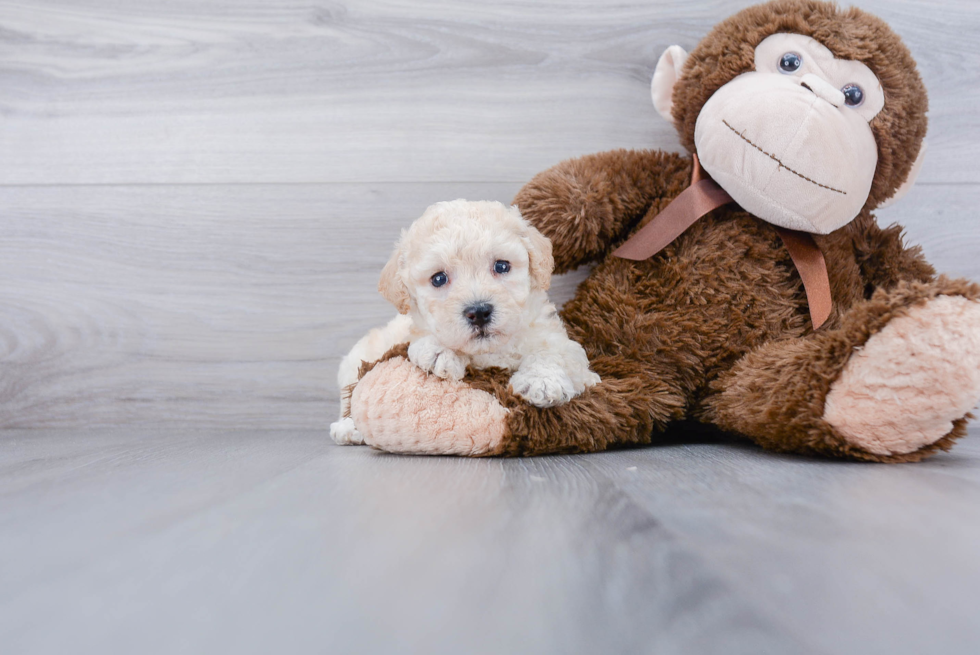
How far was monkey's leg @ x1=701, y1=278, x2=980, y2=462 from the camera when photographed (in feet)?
2.25

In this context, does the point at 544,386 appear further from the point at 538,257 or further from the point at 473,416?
the point at 538,257

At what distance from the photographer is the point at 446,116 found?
1.21m

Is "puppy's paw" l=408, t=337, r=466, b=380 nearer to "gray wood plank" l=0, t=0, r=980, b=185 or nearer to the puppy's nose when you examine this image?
the puppy's nose

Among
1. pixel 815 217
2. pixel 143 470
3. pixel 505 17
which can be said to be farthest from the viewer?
pixel 505 17

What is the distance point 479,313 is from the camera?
0.82 metres

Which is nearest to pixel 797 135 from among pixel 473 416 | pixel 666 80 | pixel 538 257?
pixel 666 80

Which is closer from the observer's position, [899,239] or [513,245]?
[513,245]

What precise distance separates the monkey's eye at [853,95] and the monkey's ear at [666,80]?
0.84 feet

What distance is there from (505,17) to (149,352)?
3.23ft

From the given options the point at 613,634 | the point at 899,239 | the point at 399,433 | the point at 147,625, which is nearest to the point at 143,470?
the point at 399,433

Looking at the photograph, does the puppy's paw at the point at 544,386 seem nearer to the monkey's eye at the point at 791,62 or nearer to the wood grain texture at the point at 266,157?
the wood grain texture at the point at 266,157

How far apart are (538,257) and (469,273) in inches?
4.7

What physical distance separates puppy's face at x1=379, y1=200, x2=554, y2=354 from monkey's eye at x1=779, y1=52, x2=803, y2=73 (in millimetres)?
444

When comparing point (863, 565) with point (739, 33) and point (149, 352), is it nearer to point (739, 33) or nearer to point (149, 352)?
point (739, 33)
